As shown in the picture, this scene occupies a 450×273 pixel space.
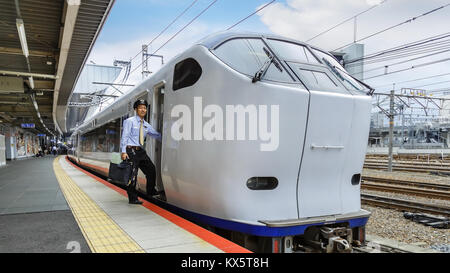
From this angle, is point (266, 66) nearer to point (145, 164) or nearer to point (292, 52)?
point (292, 52)

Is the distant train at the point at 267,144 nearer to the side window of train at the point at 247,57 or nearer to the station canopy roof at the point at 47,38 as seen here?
the side window of train at the point at 247,57

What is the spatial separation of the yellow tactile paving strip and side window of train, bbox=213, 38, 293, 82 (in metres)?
2.11

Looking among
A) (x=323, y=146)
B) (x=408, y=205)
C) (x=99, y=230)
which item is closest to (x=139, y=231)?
(x=99, y=230)

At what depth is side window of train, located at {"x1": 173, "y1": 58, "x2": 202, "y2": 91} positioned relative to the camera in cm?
400

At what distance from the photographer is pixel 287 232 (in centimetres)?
346

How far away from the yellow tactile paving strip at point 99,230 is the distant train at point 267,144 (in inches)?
33.6

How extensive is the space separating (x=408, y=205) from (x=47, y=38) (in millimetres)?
10148

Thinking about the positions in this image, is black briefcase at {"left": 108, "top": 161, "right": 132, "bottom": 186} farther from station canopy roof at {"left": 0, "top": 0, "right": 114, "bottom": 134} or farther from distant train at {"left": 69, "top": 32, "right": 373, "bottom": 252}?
station canopy roof at {"left": 0, "top": 0, "right": 114, "bottom": 134}

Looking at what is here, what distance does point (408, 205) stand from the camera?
8.05 m

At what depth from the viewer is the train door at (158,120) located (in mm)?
5035

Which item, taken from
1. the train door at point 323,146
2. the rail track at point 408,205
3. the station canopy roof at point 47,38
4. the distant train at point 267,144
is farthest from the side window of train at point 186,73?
the rail track at point 408,205

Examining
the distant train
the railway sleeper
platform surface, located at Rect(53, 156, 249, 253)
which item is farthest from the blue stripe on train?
the railway sleeper

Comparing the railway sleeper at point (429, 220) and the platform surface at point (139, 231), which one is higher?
the platform surface at point (139, 231)
